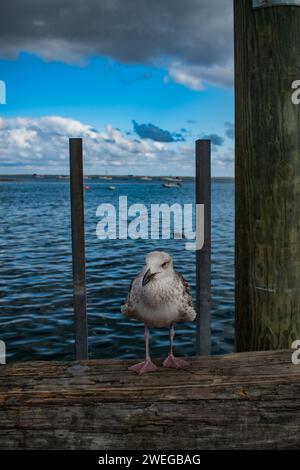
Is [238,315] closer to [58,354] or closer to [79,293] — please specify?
[79,293]

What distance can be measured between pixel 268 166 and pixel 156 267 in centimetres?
127

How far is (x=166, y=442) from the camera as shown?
3438mm

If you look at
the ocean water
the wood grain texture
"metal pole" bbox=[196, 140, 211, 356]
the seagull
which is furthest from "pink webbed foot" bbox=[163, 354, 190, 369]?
the ocean water

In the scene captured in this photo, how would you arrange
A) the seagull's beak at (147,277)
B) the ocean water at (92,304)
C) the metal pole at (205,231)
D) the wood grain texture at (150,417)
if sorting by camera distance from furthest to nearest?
the ocean water at (92,304) < the metal pole at (205,231) < the seagull's beak at (147,277) < the wood grain texture at (150,417)

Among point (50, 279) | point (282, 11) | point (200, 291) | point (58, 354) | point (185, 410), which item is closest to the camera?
point (185, 410)

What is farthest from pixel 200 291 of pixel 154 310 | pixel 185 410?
pixel 185 410

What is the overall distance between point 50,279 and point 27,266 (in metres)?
2.77

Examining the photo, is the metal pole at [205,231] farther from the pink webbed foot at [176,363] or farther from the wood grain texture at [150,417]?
the wood grain texture at [150,417]

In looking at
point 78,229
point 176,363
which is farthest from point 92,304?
point 176,363

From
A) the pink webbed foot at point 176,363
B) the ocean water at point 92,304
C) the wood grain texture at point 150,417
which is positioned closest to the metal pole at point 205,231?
the pink webbed foot at point 176,363

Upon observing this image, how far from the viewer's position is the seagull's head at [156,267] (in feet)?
12.9

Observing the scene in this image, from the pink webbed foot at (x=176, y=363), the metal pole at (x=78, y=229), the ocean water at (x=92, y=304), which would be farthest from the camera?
the ocean water at (x=92, y=304)

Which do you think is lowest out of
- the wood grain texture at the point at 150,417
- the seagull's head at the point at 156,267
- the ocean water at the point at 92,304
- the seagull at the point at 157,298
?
the ocean water at the point at 92,304

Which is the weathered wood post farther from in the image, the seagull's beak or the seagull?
the seagull's beak
